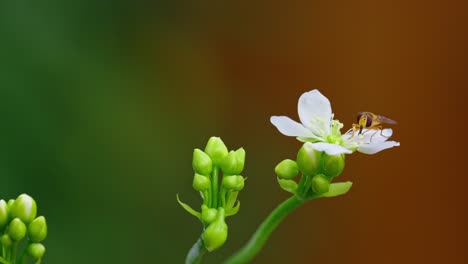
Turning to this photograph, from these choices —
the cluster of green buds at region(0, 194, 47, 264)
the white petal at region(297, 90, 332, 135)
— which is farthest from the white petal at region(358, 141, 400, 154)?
the cluster of green buds at region(0, 194, 47, 264)

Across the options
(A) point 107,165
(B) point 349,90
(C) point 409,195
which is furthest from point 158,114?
(C) point 409,195

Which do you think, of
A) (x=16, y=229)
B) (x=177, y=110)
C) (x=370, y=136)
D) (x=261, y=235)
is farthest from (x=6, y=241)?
(x=177, y=110)

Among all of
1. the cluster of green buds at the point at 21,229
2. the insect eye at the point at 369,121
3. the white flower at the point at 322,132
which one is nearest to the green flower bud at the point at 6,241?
the cluster of green buds at the point at 21,229

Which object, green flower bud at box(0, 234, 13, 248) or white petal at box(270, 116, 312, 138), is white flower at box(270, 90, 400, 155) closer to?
white petal at box(270, 116, 312, 138)

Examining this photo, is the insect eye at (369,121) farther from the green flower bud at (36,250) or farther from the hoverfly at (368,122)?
the green flower bud at (36,250)

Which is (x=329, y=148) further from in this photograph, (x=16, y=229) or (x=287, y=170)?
(x=16, y=229)
